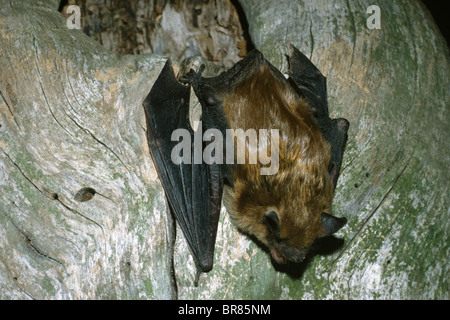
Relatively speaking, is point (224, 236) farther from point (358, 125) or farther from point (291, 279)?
point (358, 125)

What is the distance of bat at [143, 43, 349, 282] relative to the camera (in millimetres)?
2986

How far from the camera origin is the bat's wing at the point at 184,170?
295 centimetres

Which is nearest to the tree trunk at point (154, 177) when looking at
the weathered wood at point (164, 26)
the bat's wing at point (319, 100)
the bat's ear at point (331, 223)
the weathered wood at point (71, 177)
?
the weathered wood at point (71, 177)

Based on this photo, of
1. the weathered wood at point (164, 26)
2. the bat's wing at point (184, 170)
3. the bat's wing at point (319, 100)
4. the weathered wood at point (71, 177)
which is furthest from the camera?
the weathered wood at point (164, 26)

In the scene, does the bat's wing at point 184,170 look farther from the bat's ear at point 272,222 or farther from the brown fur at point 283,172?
the bat's ear at point 272,222

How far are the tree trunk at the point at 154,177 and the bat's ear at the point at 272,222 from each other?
0.16 metres

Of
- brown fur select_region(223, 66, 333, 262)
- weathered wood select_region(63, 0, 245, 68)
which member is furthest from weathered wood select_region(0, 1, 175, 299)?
weathered wood select_region(63, 0, 245, 68)

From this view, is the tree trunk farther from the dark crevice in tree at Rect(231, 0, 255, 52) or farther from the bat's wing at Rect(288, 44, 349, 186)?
the dark crevice in tree at Rect(231, 0, 255, 52)

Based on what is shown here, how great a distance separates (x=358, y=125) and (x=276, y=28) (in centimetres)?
96

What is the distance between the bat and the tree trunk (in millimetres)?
115

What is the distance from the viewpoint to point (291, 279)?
3.08 metres

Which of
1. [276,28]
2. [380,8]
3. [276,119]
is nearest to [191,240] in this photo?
[276,119]

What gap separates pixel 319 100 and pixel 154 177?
1.25 m
